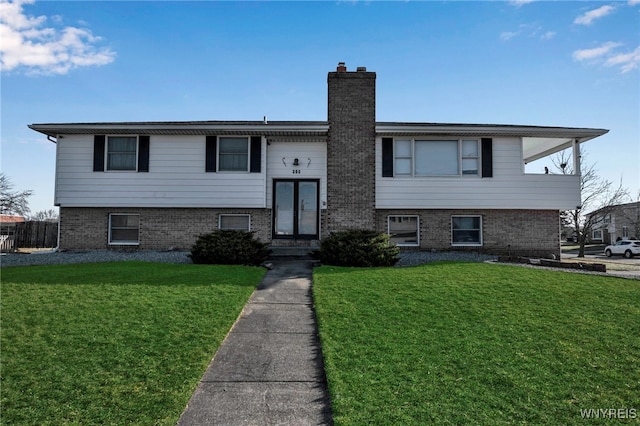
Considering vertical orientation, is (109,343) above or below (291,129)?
below

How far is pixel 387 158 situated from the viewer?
15.9 m

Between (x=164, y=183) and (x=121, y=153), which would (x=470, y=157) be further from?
(x=121, y=153)

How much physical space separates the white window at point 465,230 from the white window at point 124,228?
41.2 feet

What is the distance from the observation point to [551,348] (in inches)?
195

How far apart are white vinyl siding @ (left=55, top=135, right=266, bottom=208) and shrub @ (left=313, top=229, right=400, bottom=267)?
15.0ft

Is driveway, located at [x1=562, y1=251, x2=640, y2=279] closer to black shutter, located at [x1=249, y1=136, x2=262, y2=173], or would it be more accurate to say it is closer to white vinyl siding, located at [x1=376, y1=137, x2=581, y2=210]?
white vinyl siding, located at [x1=376, y1=137, x2=581, y2=210]

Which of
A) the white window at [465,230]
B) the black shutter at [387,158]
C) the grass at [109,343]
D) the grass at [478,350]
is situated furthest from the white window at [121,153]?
the white window at [465,230]

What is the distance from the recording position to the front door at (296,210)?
15.8 metres

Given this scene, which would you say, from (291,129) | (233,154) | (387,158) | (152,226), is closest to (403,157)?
(387,158)

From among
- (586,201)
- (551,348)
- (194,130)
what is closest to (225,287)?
(551,348)

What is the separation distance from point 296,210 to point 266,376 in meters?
11.6

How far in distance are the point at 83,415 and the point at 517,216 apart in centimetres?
1628

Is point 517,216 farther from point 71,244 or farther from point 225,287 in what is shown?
point 71,244

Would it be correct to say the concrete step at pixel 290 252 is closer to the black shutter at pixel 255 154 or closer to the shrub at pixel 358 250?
the shrub at pixel 358 250
